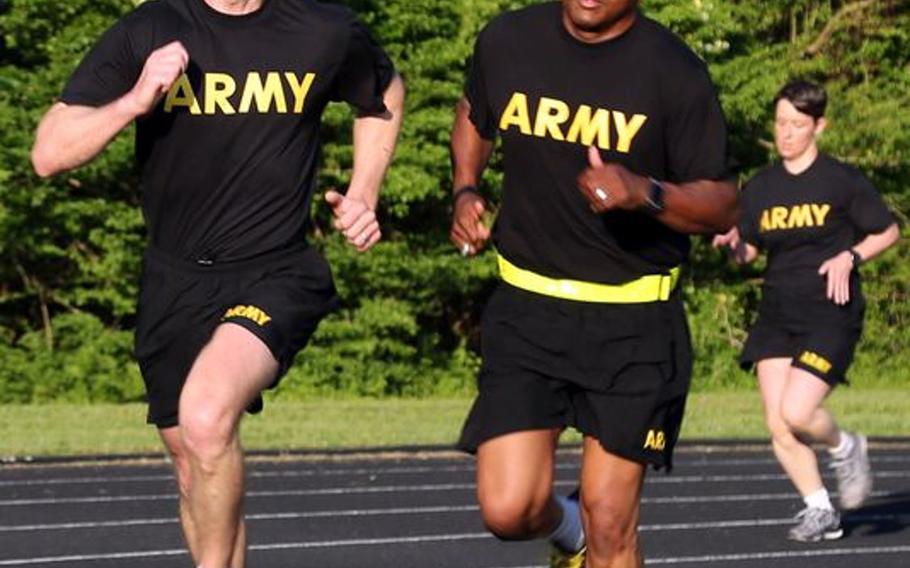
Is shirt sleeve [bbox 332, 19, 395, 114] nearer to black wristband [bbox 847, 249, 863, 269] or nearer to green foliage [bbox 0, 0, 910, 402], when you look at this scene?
black wristband [bbox 847, 249, 863, 269]

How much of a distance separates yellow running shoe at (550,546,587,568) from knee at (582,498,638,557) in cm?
32

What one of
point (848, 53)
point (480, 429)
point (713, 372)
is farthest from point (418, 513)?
point (848, 53)

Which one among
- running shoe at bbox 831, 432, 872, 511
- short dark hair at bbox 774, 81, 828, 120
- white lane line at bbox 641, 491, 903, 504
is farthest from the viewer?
white lane line at bbox 641, 491, 903, 504

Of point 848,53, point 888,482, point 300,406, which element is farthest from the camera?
point 848,53

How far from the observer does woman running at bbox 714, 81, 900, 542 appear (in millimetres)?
12023

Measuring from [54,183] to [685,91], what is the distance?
57.0 ft

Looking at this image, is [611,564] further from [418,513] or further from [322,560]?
[418,513]

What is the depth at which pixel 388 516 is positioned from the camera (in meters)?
12.9

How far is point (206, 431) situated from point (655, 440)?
138 cm

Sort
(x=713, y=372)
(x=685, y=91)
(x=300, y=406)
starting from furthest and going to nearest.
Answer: (x=713, y=372)
(x=300, y=406)
(x=685, y=91)

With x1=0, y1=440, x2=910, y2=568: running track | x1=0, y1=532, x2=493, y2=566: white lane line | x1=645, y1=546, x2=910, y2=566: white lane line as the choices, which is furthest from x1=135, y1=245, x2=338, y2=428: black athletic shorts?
x1=645, y1=546, x2=910, y2=566: white lane line

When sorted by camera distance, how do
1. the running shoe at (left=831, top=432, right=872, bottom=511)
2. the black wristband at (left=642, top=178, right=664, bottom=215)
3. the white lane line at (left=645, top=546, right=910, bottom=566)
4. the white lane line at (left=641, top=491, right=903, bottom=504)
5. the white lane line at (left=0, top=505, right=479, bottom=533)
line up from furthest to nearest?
the white lane line at (left=641, top=491, right=903, bottom=504)
the running shoe at (left=831, top=432, right=872, bottom=511)
the white lane line at (left=0, top=505, right=479, bottom=533)
the white lane line at (left=645, top=546, right=910, bottom=566)
the black wristband at (left=642, top=178, right=664, bottom=215)

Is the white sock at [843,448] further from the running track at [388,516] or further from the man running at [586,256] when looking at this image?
the man running at [586,256]

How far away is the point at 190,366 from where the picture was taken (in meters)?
7.94
